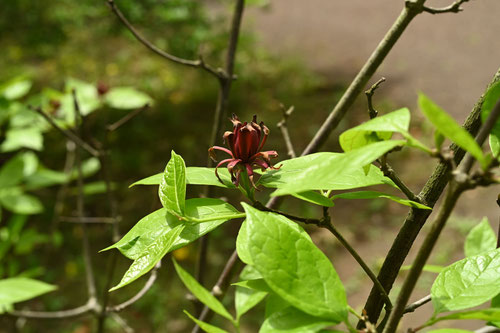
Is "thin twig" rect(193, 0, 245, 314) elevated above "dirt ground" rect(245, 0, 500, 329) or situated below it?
below

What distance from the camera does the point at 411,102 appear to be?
501cm

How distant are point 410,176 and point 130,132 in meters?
2.65

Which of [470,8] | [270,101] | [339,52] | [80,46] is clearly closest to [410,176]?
[270,101]

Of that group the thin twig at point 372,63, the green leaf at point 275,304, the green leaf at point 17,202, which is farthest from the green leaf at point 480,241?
the green leaf at point 17,202

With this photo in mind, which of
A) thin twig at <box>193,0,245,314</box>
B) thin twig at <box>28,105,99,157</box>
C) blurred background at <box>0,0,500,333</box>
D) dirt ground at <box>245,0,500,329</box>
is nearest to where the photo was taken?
thin twig at <box>193,0,245,314</box>

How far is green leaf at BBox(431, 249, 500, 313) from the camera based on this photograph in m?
0.48

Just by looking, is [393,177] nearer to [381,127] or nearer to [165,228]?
[381,127]

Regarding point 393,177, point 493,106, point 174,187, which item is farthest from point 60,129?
point 493,106

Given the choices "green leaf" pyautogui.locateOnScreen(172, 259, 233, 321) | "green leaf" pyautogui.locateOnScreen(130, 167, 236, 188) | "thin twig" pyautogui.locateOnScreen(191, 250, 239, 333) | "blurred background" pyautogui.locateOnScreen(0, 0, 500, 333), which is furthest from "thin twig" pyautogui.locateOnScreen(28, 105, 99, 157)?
"green leaf" pyautogui.locateOnScreen(172, 259, 233, 321)

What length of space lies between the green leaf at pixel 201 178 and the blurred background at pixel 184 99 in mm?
1085

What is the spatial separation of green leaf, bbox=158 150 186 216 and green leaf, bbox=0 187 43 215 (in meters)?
1.43

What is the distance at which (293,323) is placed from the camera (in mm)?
427

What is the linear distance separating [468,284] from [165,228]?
32cm

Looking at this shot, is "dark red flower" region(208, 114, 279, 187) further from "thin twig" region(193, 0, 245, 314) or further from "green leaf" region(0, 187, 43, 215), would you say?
"green leaf" region(0, 187, 43, 215)
